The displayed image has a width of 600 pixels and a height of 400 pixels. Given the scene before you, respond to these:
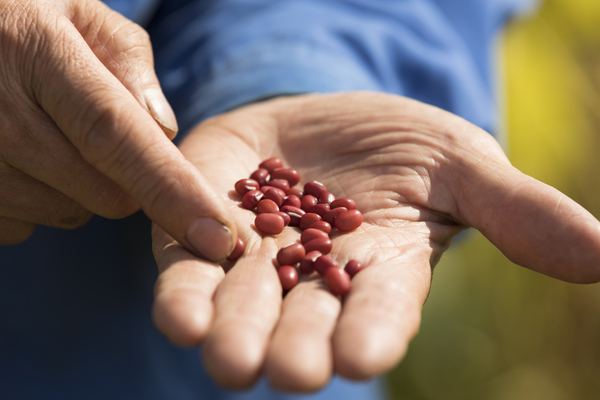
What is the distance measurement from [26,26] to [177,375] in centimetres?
219

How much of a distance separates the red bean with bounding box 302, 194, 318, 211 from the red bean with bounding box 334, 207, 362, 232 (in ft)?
0.99

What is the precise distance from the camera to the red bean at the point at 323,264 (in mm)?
1938

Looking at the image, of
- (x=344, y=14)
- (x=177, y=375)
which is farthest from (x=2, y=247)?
(x=344, y=14)

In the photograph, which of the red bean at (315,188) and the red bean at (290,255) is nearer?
the red bean at (290,255)

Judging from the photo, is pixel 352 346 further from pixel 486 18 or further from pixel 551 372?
pixel 551 372

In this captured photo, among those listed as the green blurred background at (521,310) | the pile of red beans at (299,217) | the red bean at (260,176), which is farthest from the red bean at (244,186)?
the green blurred background at (521,310)

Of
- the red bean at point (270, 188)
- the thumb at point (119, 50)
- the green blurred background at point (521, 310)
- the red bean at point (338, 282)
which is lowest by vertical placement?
the green blurred background at point (521, 310)

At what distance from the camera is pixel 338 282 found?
182 cm

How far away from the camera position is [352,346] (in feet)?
4.79

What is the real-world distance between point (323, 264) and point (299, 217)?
538 mm

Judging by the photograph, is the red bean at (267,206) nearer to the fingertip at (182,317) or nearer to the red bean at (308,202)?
the red bean at (308,202)

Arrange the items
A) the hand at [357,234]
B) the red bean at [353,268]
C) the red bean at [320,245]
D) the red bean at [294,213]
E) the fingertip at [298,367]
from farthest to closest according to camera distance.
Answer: the red bean at [294,213], the red bean at [320,245], the red bean at [353,268], the hand at [357,234], the fingertip at [298,367]

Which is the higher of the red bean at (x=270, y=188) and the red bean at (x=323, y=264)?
the red bean at (x=323, y=264)

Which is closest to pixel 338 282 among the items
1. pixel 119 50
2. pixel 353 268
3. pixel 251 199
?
pixel 353 268
